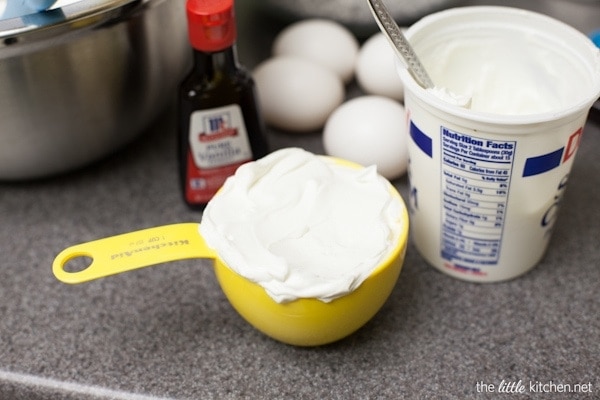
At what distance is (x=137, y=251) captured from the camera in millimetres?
587

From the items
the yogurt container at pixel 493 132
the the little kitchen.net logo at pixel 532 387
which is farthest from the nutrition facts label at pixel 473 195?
the the little kitchen.net logo at pixel 532 387

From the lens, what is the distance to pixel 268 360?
628 millimetres

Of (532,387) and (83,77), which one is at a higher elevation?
(83,77)

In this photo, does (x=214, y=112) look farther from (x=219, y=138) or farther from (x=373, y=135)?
(x=373, y=135)

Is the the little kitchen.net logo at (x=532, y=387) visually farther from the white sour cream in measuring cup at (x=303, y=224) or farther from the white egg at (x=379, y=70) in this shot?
the white egg at (x=379, y=70)


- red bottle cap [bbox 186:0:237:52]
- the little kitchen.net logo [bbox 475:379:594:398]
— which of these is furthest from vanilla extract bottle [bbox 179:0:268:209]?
the little kitchen.net logo [bbox 475:379:594:398]

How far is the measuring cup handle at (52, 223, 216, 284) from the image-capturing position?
58 centimetres

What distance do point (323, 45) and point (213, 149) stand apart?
0.22m

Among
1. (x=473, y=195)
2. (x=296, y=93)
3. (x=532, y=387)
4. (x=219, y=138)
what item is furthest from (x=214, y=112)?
(x=532, y=387)

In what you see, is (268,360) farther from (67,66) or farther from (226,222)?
(67,66)

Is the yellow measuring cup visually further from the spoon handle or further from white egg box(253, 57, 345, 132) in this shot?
white egg box(253, 57, 345, 132)

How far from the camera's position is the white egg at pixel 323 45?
0.87m

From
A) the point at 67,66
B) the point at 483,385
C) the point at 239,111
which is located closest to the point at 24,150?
the point at 67,66

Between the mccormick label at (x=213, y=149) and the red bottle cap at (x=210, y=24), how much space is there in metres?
0.07
